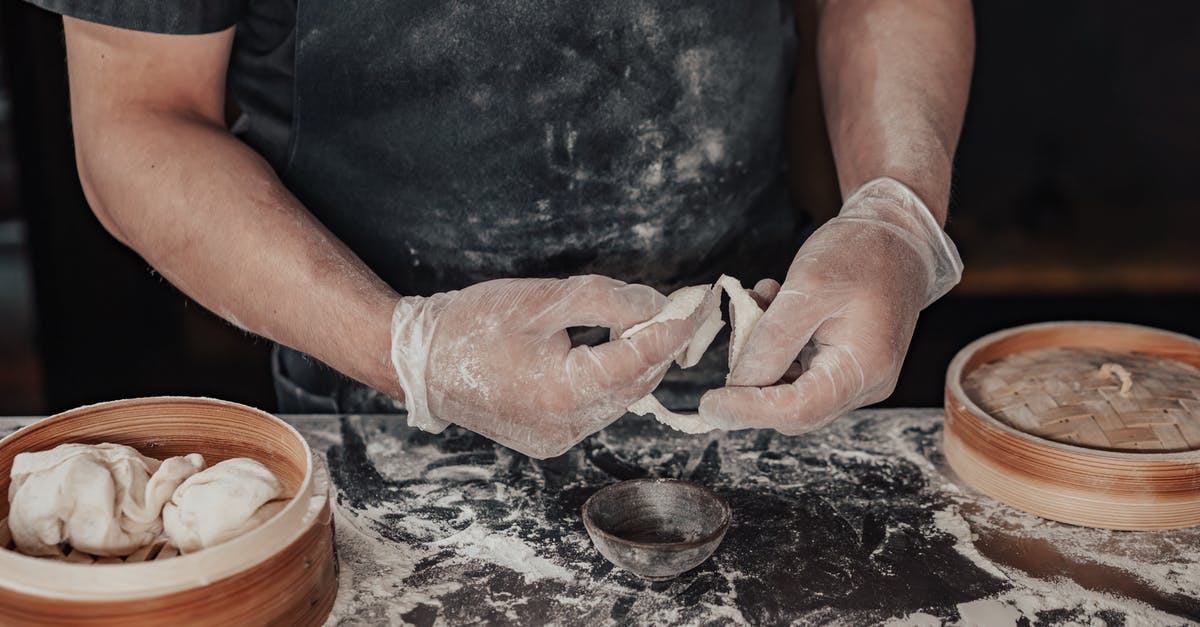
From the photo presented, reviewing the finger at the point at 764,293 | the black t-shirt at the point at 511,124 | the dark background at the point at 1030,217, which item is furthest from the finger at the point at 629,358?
the dark background at the point at 1030,217

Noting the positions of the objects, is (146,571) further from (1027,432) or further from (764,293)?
(1027,432)

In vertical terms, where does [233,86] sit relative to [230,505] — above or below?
above

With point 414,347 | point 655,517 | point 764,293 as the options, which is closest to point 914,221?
point 764,293

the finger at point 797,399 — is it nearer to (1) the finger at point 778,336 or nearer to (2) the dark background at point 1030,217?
(1) the finger at point 778,336

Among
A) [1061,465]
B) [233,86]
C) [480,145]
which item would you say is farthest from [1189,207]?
[233,86]

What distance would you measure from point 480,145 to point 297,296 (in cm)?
47

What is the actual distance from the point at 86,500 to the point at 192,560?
0.22m

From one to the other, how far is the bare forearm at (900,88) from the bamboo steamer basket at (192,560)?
1.20 meters

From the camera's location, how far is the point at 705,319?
5.27 feet

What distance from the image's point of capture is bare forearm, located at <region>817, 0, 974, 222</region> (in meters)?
1.91

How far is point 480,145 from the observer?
185cm

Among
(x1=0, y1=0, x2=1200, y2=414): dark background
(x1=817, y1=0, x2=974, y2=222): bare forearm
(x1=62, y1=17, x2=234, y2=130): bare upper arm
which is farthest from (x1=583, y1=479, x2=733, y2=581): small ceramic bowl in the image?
(x1=0, y1=0, x2=1200, y2=414): dark background

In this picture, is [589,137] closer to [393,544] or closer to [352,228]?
[352,228]

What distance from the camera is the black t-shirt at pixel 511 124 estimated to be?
5.87ft
